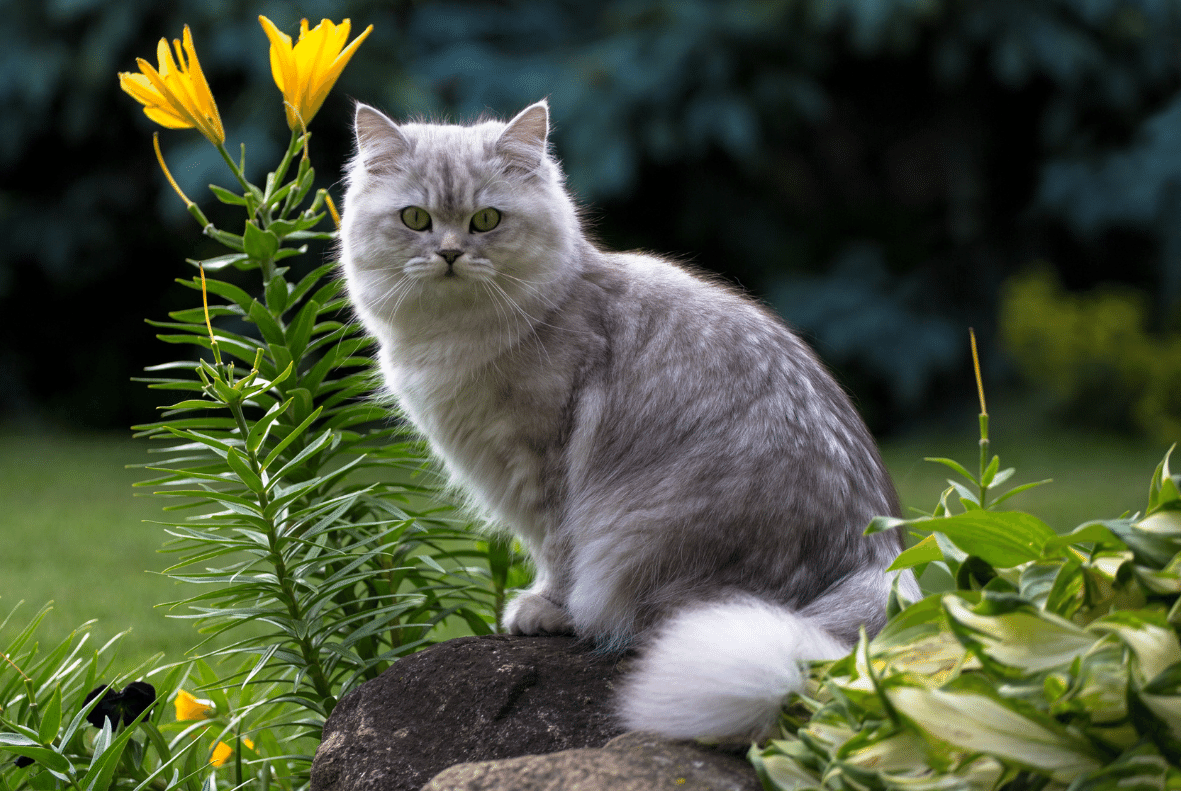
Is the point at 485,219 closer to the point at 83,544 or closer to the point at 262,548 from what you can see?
the point at 262,548

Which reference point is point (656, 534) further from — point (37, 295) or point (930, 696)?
point (37, 295)

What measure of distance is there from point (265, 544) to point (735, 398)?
976 mm

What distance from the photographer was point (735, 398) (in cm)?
212

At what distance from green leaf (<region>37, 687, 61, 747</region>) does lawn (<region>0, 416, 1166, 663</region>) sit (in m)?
0.70

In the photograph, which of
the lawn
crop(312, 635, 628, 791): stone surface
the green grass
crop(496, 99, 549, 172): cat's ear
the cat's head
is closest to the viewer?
crop(312, 635, 628, 791): stone surface

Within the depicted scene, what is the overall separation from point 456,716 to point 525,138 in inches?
51.8

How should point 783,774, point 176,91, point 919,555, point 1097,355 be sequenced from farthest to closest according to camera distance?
point 1097,355 → point 176,91 → point 919,555 → point 783,774

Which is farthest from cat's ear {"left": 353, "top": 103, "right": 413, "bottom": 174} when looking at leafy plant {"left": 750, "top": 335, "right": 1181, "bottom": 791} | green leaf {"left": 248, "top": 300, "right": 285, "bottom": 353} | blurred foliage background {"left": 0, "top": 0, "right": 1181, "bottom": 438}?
blurred foliage background {"left": 0, "top": 0, "right": 1181, "bottom": 438}

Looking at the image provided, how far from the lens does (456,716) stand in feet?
6.01

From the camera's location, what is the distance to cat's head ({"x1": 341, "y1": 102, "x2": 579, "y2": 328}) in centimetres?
227

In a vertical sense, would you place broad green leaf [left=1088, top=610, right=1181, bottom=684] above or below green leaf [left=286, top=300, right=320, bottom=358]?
below

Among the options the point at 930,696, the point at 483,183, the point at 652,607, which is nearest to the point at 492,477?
the point at 652,607

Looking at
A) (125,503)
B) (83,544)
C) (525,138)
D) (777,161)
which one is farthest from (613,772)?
(777,161)

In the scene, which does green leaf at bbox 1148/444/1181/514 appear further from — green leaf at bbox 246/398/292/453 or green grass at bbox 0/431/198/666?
green grass at bbox 0/431/198/666
